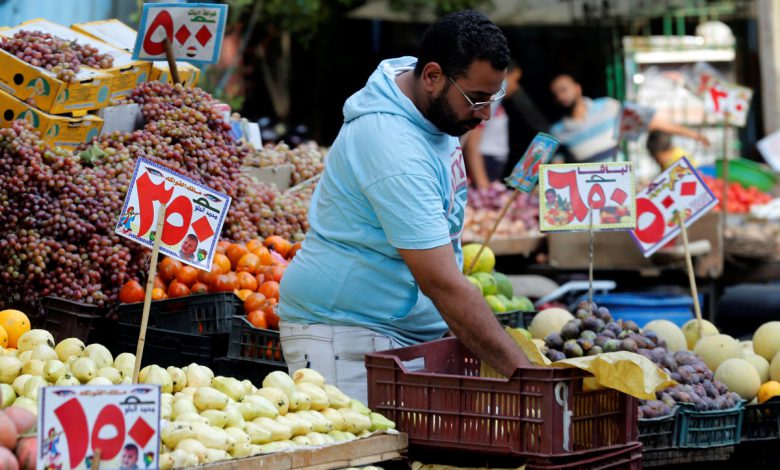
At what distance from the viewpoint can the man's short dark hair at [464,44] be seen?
3.39 meters

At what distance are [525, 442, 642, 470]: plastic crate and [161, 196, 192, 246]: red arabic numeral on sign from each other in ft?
4.23

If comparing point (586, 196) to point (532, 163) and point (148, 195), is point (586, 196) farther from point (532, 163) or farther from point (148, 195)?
point (148, 195)

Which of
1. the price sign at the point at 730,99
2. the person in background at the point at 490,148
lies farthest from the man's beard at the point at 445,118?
the person in background at the point at 490,148

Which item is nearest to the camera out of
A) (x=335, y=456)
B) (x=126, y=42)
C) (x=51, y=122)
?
(x=335, y=456)

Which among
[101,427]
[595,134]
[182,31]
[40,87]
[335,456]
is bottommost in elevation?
[335,456]

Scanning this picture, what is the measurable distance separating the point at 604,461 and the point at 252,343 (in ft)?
5.32

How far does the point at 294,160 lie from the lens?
6.57m

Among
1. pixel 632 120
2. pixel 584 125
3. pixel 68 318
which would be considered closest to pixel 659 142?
pixel 584 125

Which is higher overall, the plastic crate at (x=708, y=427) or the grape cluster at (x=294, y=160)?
the grape cluster at (x=294, y=160)

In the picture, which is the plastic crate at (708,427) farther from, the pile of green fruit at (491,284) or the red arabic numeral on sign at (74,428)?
the red arabic numeral on sign at (74,428)

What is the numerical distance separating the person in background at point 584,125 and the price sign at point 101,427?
862 cm

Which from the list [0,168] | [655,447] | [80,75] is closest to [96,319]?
[0,168]

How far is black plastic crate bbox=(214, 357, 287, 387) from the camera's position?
4.38 meters

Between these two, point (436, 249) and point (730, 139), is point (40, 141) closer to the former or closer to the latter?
point (436, 249)
